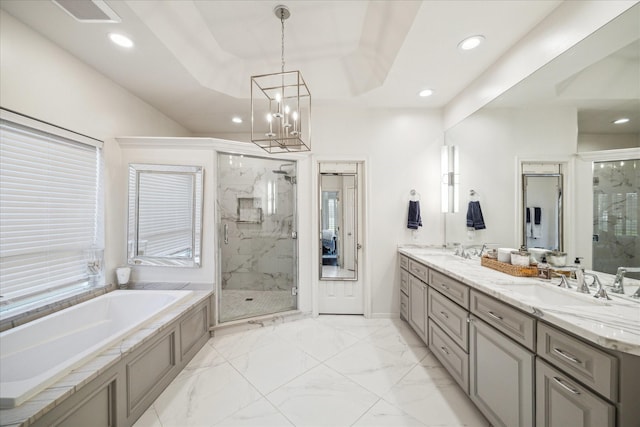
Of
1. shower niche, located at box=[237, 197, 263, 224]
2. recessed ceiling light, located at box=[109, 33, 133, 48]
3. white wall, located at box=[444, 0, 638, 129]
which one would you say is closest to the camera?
white wall, located at box=[444, 0, 638, 129]

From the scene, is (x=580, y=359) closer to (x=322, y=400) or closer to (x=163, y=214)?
(x=322, y=400)

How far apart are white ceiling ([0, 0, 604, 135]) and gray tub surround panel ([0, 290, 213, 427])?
7.23 feet

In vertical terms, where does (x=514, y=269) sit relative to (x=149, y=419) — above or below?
above

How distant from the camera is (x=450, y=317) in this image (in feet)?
6.22

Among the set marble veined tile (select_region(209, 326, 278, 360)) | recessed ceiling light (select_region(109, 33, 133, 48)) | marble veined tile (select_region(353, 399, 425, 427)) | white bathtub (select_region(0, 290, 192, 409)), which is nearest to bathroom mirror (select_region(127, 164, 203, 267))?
white bathtub (select_region(0, 290, 192, 409))

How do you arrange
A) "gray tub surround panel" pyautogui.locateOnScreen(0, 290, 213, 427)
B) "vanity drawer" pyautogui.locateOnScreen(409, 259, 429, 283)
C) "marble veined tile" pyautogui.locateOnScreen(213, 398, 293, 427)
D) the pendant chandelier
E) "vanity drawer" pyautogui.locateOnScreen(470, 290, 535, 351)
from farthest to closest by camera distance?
1. "vanity drawer" pyautogui.locateOnScreen(409, 259, 429, 283)
2. the pendant chandelier
3. "marble veined tile" pyautogui.locateOnScreen(213, 398, 293, 427)
4. "vanity drawer" pyautogui.locateOnScreen(470, 290, 535, 351)
5. "gray tub surround panel" pyautogui.locateOnScreen(0, 290, 213, 427)

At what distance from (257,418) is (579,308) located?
1947mm

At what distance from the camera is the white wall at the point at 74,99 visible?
1.63m

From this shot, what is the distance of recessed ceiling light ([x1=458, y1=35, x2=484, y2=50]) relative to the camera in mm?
1844

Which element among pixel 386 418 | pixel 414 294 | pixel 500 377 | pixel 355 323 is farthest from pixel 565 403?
pixel 355 323

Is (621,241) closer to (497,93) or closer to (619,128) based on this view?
(619,128)

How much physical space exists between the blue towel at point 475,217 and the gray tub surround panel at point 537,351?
2.11ft

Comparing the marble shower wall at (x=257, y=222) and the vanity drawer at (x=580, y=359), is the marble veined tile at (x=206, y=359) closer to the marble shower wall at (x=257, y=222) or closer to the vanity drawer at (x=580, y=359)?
the marble shower wall at (x=257, y=222)

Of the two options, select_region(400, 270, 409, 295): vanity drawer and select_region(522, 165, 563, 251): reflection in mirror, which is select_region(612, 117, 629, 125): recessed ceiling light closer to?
select_region(522, 165, 563, 251): reflection in mirror
